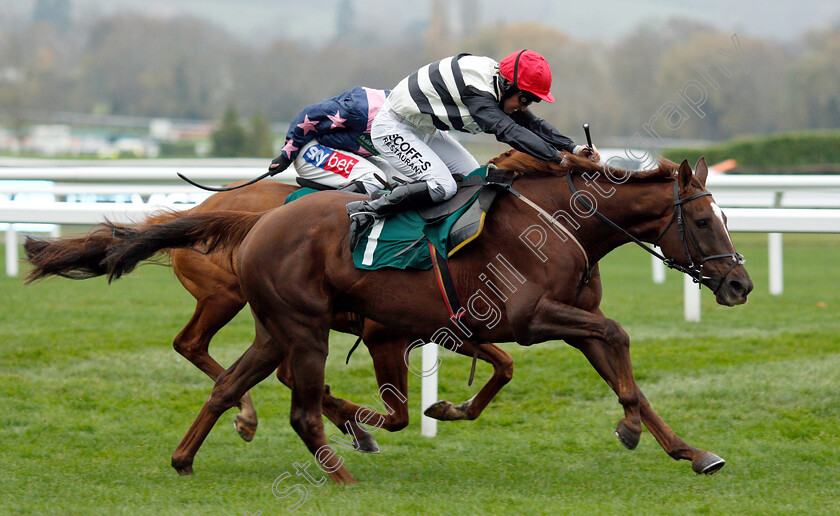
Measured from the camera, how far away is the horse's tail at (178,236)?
4836mm

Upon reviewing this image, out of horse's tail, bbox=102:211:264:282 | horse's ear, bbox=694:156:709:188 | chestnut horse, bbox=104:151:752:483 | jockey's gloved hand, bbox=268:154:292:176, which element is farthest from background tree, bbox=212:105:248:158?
horse's ear, bbox=694:156:709:188

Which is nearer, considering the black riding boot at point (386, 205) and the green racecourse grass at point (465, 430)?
the green racecourse grass at point (465, 430)

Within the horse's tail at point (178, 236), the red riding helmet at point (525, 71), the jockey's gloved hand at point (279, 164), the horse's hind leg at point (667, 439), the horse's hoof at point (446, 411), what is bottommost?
the horse's hoof at point (446, 411)

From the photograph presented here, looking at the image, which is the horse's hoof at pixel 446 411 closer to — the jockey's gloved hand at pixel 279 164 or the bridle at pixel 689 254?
the bridle at pixel 689 254

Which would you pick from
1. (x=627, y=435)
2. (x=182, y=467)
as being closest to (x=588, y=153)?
(x=627, y=435)

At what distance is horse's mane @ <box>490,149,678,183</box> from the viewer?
14.3 ft

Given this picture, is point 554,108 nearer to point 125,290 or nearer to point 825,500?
point 125,290

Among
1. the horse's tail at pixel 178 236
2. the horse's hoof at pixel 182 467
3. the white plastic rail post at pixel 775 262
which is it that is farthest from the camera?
the white plastic rail post at pixel 775 262

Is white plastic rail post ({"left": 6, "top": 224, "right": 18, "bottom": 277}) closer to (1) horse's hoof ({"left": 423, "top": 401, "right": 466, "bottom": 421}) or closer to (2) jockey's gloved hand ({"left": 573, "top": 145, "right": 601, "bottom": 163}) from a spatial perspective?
(1) horse's hoof ({"left": 423, "top": 401, "right": 466, "bottom": 421})

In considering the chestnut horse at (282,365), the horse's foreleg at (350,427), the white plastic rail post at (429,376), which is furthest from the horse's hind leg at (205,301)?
the white plastic rail post at (429,376)

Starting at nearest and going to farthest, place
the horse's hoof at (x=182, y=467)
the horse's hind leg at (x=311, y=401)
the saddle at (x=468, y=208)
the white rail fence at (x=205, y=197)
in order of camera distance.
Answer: the saddle at (x=468, y=208) < the horse's hind leg at (x=311, y=401) < the horse's hoof at (x=182, y=467) < the white rail fence at (x=205, y=197)

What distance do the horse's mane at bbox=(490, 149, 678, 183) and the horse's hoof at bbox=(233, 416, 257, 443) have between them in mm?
1867

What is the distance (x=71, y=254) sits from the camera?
16.6ft

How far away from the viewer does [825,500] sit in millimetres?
4078
